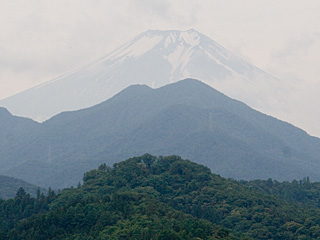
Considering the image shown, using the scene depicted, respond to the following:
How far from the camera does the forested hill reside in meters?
63.0

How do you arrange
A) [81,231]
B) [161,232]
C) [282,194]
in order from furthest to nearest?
[282,194] < [81,231] < [161,232]

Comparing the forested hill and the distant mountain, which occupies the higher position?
the distant mountain

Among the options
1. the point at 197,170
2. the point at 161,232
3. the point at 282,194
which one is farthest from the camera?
the point at 282,194

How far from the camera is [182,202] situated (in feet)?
269

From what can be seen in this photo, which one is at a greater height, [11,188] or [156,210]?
[11,188]

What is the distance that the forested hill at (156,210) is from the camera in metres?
63.0

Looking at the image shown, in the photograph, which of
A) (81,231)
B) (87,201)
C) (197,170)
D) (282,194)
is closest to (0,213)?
(87,201)

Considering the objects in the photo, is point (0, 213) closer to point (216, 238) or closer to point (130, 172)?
point (130, 172)

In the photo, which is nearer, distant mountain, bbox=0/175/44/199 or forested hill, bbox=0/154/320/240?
forested hill, bbox=0/154/320/240

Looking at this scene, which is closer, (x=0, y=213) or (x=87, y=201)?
(x=87, y=201)

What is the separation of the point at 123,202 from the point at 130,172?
1806 cm

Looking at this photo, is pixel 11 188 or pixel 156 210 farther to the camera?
pixel 11 188

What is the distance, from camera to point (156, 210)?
6819 cm

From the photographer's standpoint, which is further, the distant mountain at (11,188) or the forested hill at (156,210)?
the distant mountain at (11,188)
